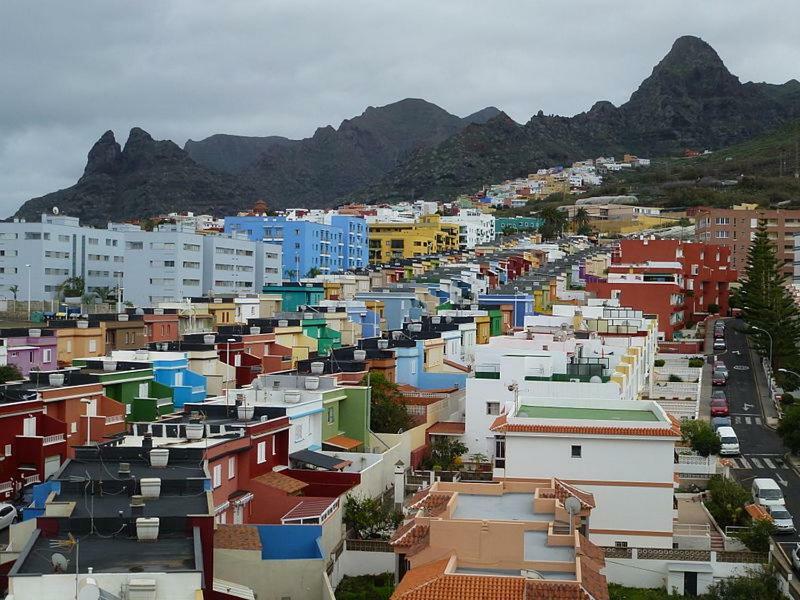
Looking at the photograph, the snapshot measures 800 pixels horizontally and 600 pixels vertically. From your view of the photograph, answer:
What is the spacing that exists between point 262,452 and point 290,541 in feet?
19.5

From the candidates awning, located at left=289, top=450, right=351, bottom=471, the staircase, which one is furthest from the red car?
awning, located at left=289, top=450, right=351, bottom=471

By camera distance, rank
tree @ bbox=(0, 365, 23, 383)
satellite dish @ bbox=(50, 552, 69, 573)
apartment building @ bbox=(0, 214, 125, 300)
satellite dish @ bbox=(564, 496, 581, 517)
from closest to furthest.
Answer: satellite dish @ bbox=(50, 552, 69, 573) → satellite dish @ bbox=(564, 496, 581, 517) → tree @ bbox=(0, 365, 23, 383) → apartment building @ bbox=(0, 214, 125, 300)

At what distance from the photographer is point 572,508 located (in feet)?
68.0

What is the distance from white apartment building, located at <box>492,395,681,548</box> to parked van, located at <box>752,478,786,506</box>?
26.7 feet

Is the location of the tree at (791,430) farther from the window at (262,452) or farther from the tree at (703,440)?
the window at (262,452)

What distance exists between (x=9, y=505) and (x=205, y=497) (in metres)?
9.59

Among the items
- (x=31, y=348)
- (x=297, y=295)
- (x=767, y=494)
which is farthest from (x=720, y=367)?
(x=31, y=348)

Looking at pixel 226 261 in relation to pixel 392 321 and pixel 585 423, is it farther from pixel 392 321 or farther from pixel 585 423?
pixel 585 423

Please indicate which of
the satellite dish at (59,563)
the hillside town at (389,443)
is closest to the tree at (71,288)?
the hillside town at (389,443)

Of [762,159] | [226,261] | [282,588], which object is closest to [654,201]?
[762,159]

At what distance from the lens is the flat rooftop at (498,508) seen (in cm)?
2134

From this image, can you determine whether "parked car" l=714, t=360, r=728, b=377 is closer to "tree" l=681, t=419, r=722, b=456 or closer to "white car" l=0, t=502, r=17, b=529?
"tree" l=681, t=419, r=722, b=456

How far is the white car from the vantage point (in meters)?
26.2

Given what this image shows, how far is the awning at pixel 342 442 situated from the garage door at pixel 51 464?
7.82m
